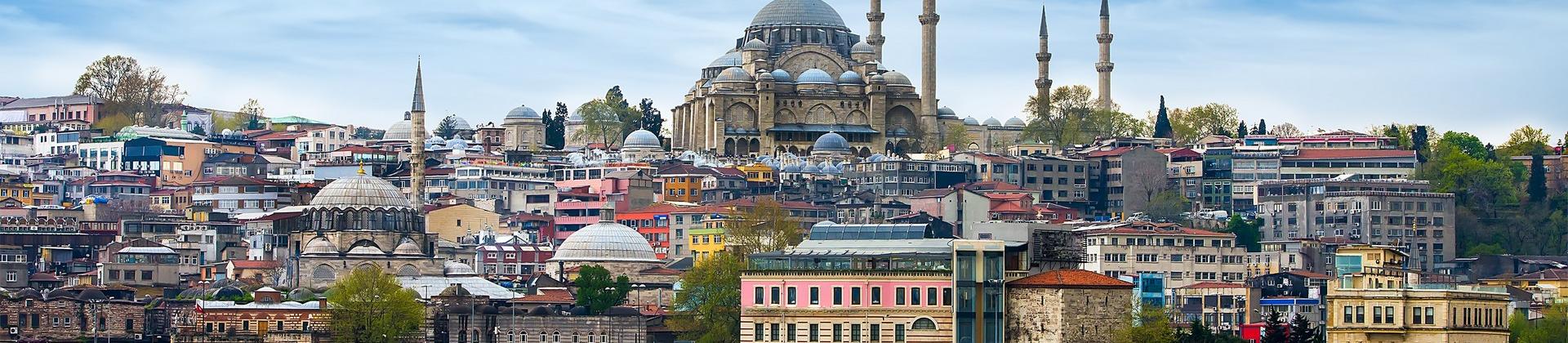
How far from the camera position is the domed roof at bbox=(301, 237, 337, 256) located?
84.1 meters

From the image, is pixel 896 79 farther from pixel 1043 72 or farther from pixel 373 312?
pixel 373 312

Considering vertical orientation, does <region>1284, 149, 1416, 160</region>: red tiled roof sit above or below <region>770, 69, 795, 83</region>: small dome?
below

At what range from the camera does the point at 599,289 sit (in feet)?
259

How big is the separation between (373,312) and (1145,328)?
20.2 m

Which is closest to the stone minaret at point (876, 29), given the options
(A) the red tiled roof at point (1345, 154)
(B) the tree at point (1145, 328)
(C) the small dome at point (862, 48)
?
(C) the small dome at point (862, 48)

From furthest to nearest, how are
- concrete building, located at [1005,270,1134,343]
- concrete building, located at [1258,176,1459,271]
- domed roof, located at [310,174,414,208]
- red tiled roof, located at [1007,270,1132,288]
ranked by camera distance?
concrete building, located at [1258,176,1459,271] → domed roof, located at [310,174,414,208] → red tiled roof, located at [1007,270,1132,288] → concrete building, located at [1005,270,1134,343]

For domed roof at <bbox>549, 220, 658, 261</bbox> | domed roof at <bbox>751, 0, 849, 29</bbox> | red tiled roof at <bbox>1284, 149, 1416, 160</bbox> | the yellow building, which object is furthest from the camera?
domed roof at <bbox>751, 0, 849, 29</bbox>

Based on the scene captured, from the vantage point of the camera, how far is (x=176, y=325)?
74188 millimetres

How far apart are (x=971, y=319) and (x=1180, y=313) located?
74.6 ft

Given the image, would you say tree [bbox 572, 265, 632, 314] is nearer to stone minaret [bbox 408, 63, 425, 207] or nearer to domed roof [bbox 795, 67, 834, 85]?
stone minaret [bbox 408, 63, 425, 207]

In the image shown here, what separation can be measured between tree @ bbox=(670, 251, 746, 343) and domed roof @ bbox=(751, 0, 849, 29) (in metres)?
58.9

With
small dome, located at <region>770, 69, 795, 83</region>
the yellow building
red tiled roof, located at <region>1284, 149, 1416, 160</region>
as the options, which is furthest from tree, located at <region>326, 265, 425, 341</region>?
small dome, located at <region>770, 69, 795, 83</region>

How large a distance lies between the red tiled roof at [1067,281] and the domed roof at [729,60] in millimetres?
74474

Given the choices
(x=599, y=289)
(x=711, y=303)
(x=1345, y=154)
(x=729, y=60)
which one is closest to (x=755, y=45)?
(x=729, y=60)
